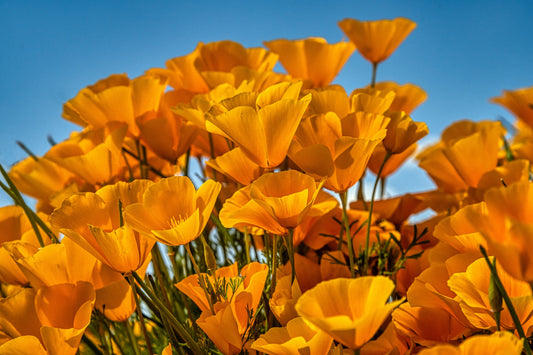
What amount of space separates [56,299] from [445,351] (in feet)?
1.15

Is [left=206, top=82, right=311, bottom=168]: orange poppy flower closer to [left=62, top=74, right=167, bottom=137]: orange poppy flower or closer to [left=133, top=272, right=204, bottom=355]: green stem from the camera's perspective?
[left=133, top=272, right=204, bottom=355]: green stem

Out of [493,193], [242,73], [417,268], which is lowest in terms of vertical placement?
[417,268]

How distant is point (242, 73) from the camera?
0.79 metres

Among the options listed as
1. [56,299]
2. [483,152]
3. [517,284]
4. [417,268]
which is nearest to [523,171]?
Answer: [483,152]

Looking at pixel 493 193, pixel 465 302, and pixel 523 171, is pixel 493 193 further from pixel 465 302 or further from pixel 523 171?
pixel 523 171

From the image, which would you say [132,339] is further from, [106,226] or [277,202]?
[277,202]

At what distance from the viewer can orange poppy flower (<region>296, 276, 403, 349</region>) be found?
39 cm

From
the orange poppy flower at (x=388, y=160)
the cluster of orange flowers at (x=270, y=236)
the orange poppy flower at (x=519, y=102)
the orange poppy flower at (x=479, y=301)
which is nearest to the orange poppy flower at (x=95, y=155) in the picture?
the cluster of orange flowers at (x=270, y=236)

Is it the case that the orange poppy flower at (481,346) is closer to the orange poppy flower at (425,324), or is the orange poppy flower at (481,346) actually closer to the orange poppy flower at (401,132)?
the orange poppy flower at (425,324)

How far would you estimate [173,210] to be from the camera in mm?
554

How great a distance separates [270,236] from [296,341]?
30 cm

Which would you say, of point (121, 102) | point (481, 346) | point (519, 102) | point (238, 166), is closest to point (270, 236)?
point (238, 166)

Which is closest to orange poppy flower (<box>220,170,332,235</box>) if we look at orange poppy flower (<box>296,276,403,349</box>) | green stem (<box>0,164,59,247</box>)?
orange poppy flower (<box>296,276,403,349</box>)

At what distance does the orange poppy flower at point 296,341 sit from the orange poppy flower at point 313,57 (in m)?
0.52
